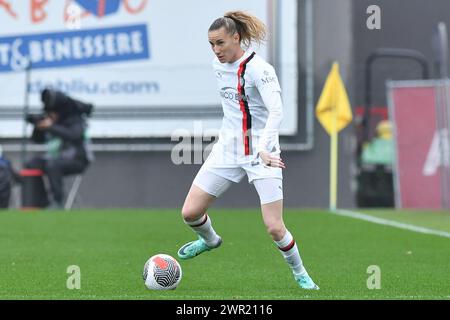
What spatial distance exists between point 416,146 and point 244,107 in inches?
551

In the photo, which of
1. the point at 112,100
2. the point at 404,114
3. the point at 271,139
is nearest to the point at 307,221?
the point at 404,114

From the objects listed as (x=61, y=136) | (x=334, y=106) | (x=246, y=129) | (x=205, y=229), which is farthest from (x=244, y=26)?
(x=334, y=106)

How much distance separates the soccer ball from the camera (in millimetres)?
10266

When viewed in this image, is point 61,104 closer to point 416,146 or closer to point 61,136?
point 61,136

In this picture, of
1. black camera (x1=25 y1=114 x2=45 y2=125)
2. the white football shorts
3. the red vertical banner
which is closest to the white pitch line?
the red vertical banner

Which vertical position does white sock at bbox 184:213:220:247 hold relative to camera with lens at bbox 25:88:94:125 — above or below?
below

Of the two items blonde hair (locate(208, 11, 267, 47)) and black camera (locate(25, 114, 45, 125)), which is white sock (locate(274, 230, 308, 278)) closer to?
blonde hair (locate(208, 11, 267, 47))

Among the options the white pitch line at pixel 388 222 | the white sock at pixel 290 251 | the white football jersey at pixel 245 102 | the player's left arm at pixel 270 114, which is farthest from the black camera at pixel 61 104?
the white sock at pixel 290 251

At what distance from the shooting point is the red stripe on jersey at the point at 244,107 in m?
10.3

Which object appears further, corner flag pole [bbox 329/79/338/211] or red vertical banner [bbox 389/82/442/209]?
corner flag pole [bbox 329/79/338/211]

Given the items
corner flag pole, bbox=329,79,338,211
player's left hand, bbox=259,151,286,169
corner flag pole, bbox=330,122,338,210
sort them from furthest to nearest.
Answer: corner flag pole, bbox=330,122,338,210, corner flag pole, bbox=329,79,338,211, player's left hand, bbox=259,151,286,169

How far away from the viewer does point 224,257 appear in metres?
13.3

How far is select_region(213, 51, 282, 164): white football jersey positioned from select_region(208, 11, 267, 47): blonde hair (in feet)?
0.47
